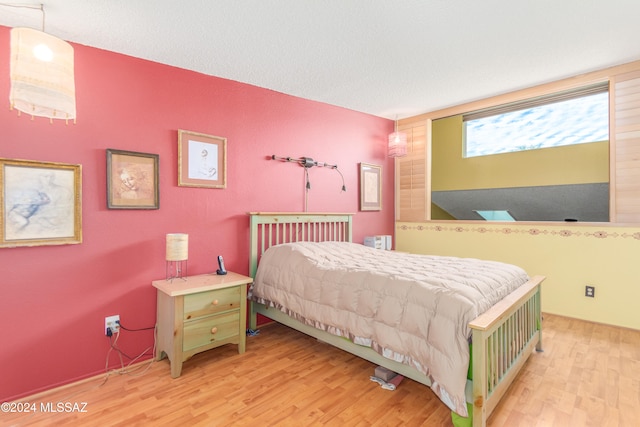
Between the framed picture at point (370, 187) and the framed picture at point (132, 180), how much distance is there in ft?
8.34

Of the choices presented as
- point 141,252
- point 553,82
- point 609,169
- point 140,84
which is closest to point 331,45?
point 140,84

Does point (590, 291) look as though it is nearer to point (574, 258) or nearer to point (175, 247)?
point (574, 258)

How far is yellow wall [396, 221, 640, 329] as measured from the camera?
294cm

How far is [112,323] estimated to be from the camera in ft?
7.57

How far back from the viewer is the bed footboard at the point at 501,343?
1.51 meters

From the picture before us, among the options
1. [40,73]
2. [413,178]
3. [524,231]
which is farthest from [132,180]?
[524,231]

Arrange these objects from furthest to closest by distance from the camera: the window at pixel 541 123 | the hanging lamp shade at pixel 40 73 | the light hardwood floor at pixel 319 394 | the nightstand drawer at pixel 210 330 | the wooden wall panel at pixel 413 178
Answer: the wooden wall panel at pixel 413 178 < the window at pixel 541 123 < the nightstand drawer at pixel 210 330 < the light hardwood floor at pixel 319 394 < the hanging lamp shade at pixel 40 73

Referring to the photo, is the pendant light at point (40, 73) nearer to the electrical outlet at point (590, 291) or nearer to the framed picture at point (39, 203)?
the framed picture at point (39, 203)

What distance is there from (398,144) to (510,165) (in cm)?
142

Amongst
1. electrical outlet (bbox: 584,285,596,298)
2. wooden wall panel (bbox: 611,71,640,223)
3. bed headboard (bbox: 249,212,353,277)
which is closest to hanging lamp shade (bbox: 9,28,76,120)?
bed headboard (bbox: 249,212,353,277)

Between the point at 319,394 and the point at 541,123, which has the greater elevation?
the point at 541,123

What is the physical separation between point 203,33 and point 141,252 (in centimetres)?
169

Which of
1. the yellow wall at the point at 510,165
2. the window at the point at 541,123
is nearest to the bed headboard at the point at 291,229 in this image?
the yellow wall at the point at 510,165

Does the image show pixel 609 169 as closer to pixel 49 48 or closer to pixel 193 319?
pixel 193 319
